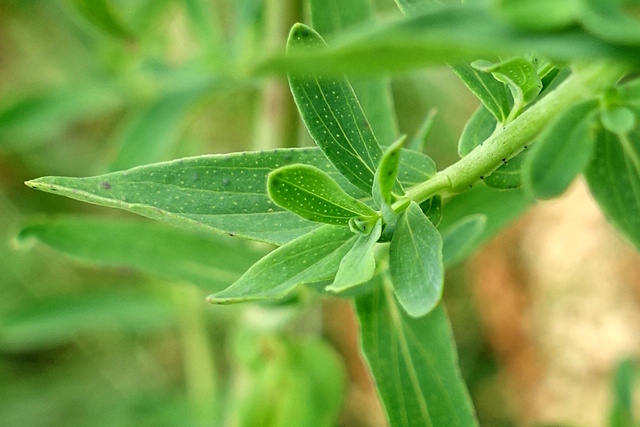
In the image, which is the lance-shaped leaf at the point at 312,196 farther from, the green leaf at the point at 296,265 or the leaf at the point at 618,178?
the leaf at the point at 618,178

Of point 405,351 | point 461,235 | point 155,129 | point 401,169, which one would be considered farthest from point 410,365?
point 155,129

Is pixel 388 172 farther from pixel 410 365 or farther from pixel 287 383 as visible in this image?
pixel 287 383

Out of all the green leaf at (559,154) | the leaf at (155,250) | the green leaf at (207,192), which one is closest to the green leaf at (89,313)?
the leaf at (155,250)

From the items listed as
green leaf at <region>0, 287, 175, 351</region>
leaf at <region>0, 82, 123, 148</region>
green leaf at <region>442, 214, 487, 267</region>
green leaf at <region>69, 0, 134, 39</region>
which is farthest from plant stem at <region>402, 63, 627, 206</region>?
green leaf at <region>0, 287, 175, 351</region>

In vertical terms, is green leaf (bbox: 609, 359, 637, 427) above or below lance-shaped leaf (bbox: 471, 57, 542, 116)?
below

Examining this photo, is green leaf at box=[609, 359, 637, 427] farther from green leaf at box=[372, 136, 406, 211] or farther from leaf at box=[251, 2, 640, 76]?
leaf at box=[251, 2, 640, 76]

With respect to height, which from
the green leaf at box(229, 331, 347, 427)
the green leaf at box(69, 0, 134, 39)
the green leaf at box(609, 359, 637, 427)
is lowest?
the green leaf at box(609, 359, 637, 427)

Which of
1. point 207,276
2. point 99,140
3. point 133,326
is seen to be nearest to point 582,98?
point 207,276
